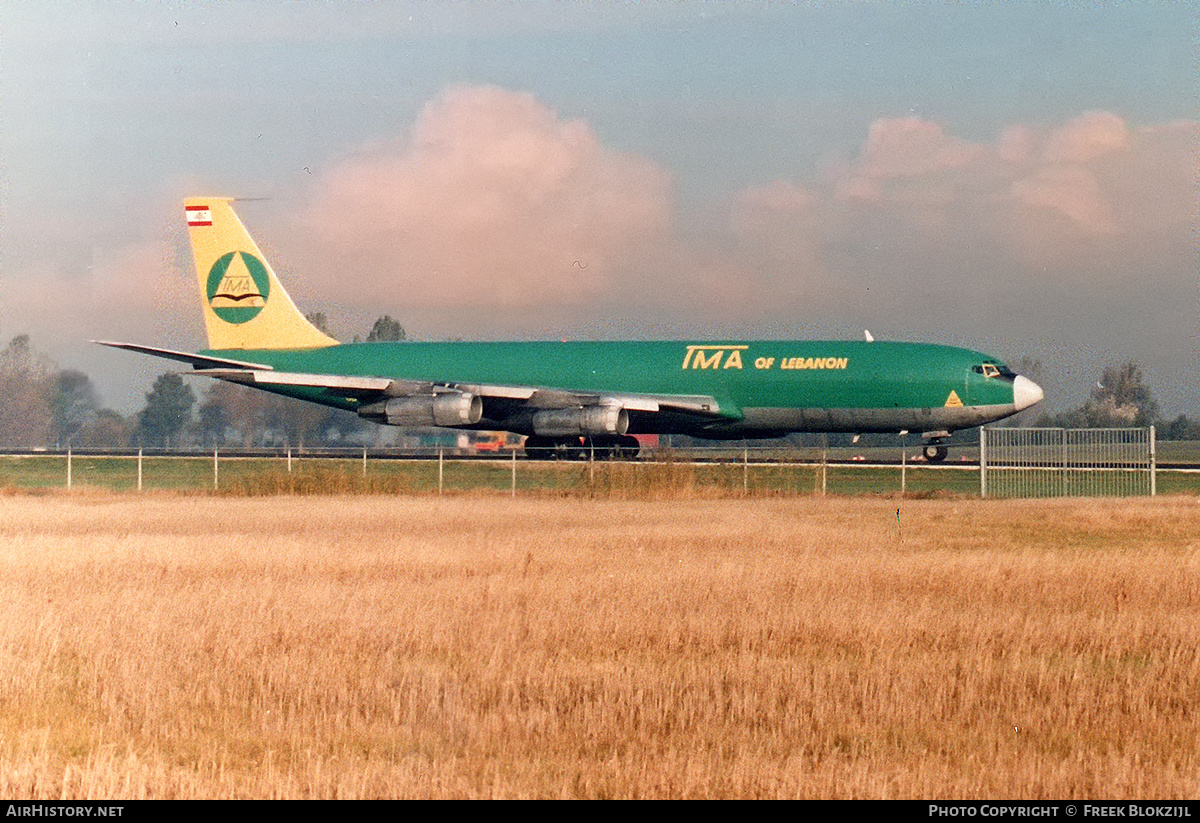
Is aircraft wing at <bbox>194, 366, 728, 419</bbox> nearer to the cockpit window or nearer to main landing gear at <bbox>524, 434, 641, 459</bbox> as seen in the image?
main landing gear at <bbox>524, 434, 641, 459</bbox>

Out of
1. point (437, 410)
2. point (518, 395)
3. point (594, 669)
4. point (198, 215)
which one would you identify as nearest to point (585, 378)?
point (518, 395)

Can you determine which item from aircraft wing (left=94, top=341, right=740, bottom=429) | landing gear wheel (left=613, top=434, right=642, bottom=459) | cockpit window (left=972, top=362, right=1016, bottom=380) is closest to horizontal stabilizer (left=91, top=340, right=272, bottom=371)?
aircraft wing (left=94, top=341, right=740, bottom=429)

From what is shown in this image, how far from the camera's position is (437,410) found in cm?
4738

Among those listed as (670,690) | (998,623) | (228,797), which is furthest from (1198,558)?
(228,797)

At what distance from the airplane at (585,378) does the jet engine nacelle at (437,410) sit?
0.04 metres

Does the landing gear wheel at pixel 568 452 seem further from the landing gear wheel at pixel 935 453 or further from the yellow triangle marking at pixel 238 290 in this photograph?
the yellow triangle marking at pixel 238 290

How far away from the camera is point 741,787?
8031mm

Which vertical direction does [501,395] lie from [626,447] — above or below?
above

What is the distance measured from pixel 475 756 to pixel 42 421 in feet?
320

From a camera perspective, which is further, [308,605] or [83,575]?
[83,575]

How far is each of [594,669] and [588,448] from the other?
129 ft

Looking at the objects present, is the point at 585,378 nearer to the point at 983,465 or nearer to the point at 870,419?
the point at 870,419

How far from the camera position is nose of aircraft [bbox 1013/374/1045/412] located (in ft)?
154
